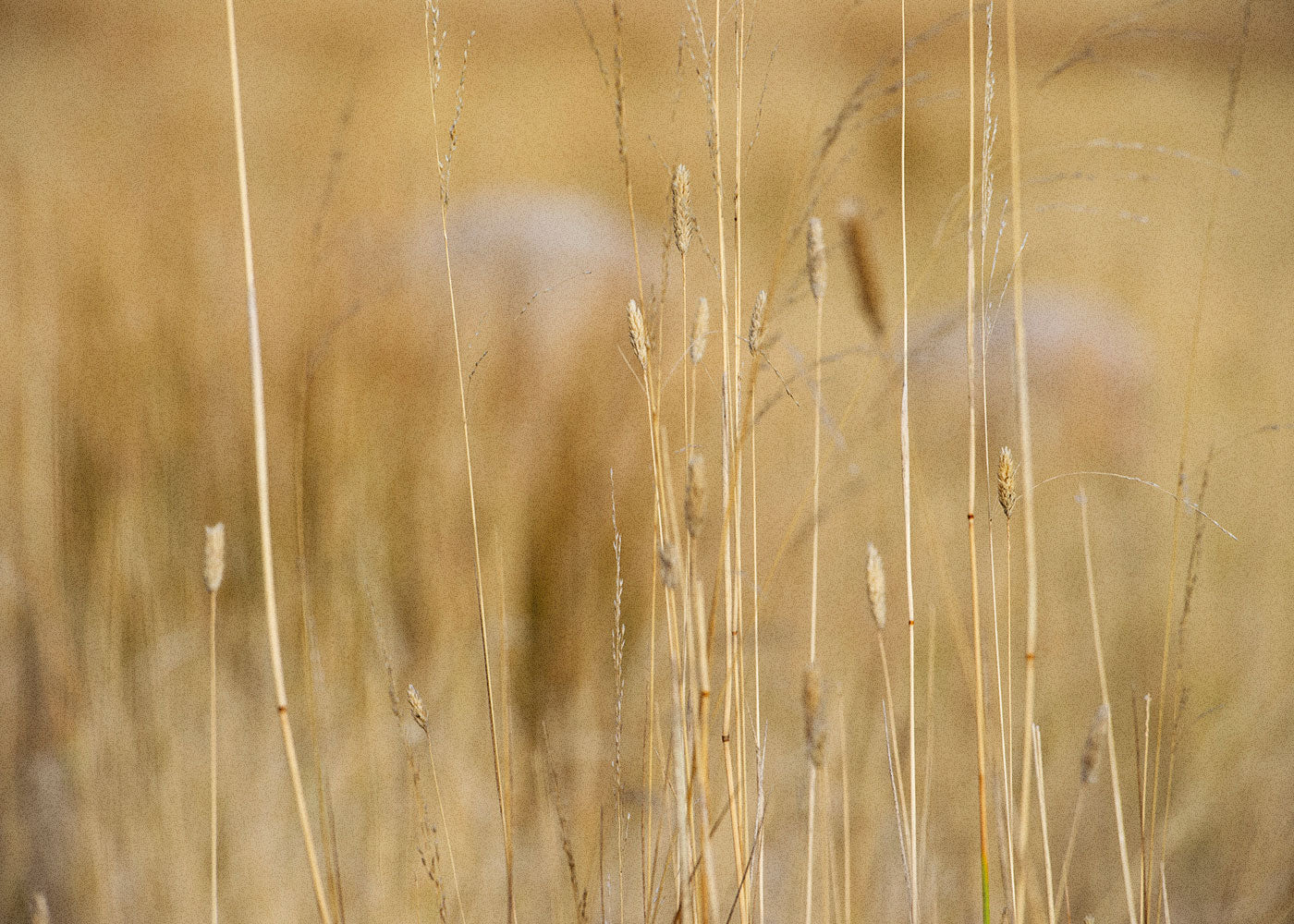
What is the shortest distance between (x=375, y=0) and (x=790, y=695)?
1.22 m

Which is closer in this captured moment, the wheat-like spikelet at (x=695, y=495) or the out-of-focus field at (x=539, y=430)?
the wheat-like spikelet at (x=695, y=495)

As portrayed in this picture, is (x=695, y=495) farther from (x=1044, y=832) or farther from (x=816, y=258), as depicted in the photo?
(x=1044, y=832)

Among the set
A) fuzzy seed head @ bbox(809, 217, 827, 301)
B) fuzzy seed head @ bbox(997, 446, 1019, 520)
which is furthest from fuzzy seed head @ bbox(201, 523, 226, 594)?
fuzzy seed head @ bbox(997, 446, 1019, 520)

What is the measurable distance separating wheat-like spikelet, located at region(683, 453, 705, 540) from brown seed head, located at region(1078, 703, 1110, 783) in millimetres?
262

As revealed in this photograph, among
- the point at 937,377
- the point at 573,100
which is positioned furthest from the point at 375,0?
the point at 937,377

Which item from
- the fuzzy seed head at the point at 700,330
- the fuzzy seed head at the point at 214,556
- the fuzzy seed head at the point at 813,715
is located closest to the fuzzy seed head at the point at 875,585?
the fuzzy seed head at the point at 813,715

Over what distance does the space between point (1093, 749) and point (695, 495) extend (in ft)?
0.92

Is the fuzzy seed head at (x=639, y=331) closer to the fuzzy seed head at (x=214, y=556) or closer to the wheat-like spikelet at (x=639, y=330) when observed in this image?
the wheat-like spikelet at (x=639, y=330)

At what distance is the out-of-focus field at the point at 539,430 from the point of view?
35.7 inches

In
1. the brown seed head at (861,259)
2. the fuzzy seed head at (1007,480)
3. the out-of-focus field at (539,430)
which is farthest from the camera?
the out-of-focus field at (539,430)

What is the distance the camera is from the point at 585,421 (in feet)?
3.43

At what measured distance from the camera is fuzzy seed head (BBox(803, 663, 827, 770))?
0.39m

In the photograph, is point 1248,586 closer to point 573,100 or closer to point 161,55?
point 573,100

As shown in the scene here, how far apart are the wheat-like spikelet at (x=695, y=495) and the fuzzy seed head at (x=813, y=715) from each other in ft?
0.35
